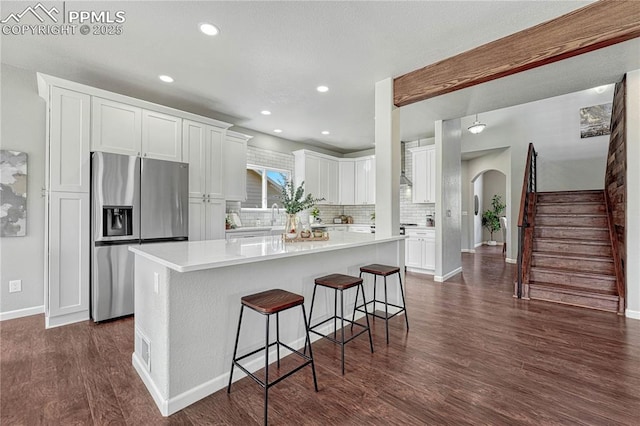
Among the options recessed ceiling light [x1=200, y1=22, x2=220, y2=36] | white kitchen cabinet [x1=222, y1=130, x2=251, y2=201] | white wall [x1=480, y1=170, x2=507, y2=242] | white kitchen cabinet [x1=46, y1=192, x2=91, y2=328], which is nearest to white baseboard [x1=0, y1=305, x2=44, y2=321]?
white kitchen cabinet [x1=46, y1=192, x2=91, y2=328]

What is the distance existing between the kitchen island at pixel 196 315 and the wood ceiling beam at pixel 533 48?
2142 millimetres

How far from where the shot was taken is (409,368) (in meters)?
2.21

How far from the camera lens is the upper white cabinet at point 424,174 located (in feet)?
19.1

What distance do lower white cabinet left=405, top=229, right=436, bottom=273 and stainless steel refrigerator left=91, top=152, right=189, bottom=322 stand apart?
13.8ft

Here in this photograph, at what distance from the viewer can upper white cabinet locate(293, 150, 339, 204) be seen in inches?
247

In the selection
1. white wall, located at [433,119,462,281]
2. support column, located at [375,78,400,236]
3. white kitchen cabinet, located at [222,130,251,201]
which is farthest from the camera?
white wall, located at [433,119,462,281]

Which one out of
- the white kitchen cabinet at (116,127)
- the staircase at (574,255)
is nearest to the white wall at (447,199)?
the staircase at (574,255)

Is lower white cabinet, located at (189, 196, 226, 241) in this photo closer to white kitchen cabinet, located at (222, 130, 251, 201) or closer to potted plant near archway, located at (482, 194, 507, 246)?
white kitchen cabinet, located at (222, 130, 251, 201)

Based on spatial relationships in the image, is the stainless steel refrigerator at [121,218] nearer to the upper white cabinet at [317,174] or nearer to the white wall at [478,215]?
the upper white cabinet at [317,174]

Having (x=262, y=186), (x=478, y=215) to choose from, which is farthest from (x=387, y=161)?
(x=478, y=215)

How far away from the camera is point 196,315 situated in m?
1.87

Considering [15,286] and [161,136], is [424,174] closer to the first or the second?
[161,136]

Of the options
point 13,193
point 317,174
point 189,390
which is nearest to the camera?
point 189,390

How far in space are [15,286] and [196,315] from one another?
9.57 ft
